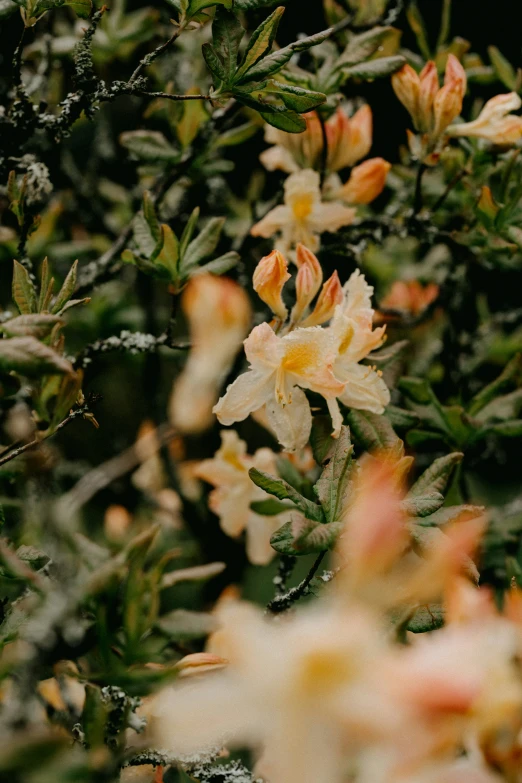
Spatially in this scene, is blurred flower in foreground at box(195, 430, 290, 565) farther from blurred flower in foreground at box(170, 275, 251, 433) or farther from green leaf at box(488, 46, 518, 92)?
green leaf at box(488, 46, 518, 92)

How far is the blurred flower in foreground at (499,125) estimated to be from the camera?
1009 mm

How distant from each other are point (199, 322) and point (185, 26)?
69cm

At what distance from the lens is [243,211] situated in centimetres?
142

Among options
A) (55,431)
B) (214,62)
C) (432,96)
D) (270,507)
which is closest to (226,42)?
(214,62)

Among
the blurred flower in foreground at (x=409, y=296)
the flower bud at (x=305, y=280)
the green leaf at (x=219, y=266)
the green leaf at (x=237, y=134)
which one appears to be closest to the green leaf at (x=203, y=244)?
the green leaf at (x=219, y=266)

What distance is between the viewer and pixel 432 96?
1.00 meters

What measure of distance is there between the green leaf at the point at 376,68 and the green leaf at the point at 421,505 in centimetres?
62

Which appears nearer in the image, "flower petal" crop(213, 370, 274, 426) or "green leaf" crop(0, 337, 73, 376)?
"green leaf" crop(0, 337, 73, 376)

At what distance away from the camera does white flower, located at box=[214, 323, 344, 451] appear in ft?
2.55

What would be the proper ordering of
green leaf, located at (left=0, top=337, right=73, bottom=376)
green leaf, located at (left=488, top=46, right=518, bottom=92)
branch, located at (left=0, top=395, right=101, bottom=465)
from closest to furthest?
green leaf, located at (left=0, top=337, right=73, bottom=376)
branch, located at (left=0, top=395, right=101, bottom=465)
green leaf, located at (left=488, top=46, right=518, bottom=92)

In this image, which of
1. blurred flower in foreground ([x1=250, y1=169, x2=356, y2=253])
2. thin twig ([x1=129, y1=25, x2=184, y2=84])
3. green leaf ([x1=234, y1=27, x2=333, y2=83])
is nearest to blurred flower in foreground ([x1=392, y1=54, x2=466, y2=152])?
blurred flower in foreground ([x1=250, y1=169, x2=356, y2=253])

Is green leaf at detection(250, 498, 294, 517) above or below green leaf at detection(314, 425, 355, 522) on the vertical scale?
below

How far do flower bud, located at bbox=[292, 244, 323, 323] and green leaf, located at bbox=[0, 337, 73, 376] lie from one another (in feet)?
1.12

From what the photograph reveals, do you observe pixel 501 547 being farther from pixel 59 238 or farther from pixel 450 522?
pixel 59 238
